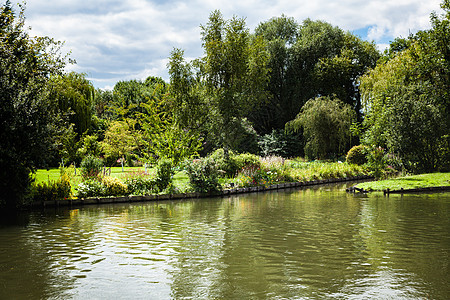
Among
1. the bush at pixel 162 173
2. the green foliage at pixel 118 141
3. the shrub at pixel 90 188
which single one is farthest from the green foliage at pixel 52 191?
the green foliage at pixel 118 141

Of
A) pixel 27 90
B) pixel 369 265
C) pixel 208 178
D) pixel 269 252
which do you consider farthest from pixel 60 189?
pixel 369 265

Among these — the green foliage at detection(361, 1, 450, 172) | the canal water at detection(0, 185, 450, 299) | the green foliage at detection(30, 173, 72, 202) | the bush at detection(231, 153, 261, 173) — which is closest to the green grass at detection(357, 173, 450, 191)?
the green foliage at detection(361, 1, 450, 172)

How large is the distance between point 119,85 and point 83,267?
47541 millimetres

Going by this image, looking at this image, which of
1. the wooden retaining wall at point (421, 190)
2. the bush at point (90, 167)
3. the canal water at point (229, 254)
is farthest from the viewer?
the wooden retaining wall at point (421, 190)

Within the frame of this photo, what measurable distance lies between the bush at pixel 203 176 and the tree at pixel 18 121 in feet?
18.8

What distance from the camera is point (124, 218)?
10.0 metres

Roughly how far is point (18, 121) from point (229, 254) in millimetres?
7844

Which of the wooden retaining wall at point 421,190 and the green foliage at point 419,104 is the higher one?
the green foliage at point 419,104

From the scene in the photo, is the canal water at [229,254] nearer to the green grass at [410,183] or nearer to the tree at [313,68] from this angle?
the green grass at [410,183]

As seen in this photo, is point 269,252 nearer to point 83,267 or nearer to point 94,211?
point 83,267

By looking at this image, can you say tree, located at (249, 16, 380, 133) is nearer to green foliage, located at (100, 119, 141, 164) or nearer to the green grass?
green foliage, located at (100, 119, 141, 164)

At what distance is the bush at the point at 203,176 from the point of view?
15398 millimetres

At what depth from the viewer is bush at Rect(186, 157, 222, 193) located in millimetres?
15398

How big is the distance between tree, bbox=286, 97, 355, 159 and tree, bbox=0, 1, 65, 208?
21.8 metres
